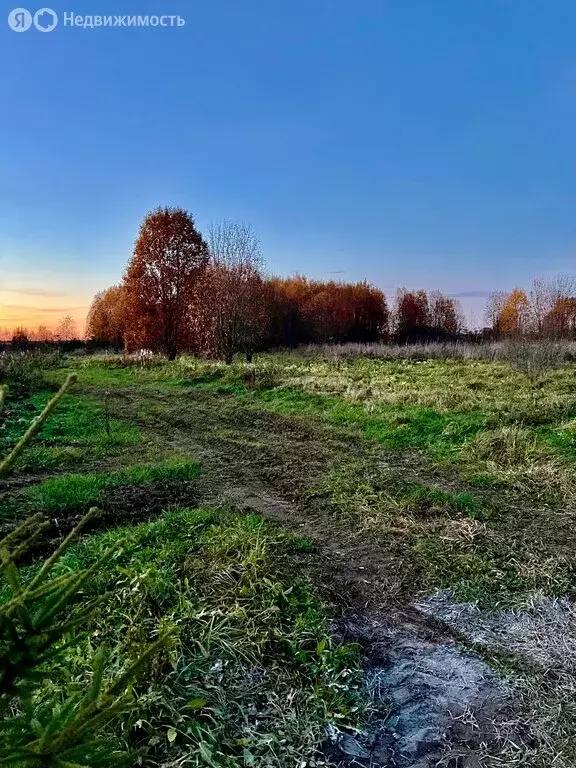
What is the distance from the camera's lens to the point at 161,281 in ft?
87.5

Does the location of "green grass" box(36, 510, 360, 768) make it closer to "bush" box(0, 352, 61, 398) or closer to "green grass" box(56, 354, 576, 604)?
"green grass" box(56, 354, 576, 604)

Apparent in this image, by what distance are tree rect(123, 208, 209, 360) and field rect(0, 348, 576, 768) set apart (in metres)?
16.9

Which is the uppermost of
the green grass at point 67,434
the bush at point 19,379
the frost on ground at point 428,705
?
the bush at point 19,379

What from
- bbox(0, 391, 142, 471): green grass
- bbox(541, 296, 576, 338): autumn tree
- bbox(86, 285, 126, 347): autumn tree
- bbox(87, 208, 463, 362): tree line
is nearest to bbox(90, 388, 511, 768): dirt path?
bbox(0, 391, 142, 471): green grass

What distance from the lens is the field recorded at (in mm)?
2984

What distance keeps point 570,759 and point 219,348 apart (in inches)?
854

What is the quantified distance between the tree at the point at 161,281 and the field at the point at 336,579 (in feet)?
55.4

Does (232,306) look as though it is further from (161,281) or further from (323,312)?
(323,312)

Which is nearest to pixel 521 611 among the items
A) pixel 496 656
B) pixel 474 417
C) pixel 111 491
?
pixel 496 656

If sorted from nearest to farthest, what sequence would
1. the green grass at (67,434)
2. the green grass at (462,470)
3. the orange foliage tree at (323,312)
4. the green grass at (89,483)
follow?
1. the green grass at (462,470)
2. the green grass at (89,483)
3. the green grass at (67,434)
4. the orange foliage tree at (323,312)

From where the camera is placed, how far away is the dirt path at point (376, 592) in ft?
9.83

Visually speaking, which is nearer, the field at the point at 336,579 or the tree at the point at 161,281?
the field at the point at 336,579

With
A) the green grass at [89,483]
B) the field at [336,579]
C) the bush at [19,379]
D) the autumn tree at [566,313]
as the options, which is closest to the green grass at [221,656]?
the field at [336,579]

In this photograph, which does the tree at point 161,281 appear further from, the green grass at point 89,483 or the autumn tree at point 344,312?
the green grass at point 89,483
